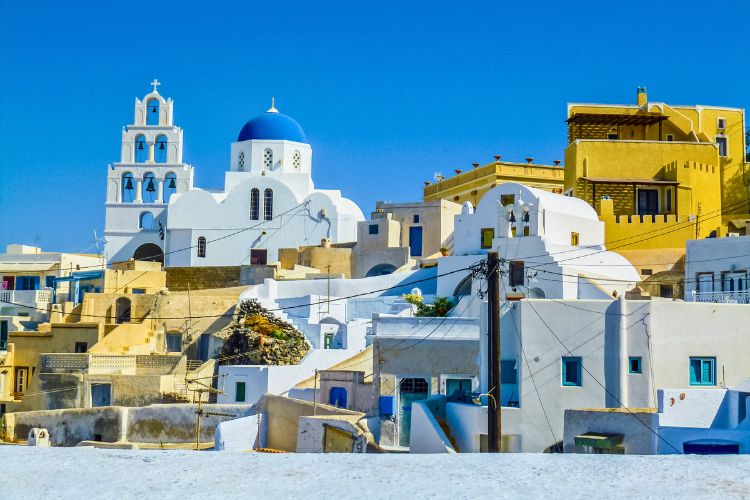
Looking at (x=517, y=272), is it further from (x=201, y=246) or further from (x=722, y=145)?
(x=201, y=246)

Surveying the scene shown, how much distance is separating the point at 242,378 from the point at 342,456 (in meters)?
19.7

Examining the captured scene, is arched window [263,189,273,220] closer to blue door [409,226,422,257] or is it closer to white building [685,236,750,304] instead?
blue door [409,226,422,257]

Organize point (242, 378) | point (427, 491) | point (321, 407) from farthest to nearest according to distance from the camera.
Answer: point (242, 378) < point (321, 407) < point (427, 491)

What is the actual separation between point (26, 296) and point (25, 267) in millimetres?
2512

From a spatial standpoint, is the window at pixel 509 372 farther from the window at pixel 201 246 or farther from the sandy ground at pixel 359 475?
the window at pixel 201 246

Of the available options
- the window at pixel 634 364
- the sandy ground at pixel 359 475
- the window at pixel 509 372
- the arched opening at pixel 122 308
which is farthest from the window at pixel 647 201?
the sandy ground at pixel 359 475

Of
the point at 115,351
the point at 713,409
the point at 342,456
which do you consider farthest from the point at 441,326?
the point at 342,456

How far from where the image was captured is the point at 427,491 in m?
5.63

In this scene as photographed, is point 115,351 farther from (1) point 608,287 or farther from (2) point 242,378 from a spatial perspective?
(1) point 608,287

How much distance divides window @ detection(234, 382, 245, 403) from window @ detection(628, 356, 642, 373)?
415 inches

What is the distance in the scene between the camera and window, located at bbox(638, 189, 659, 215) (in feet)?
103

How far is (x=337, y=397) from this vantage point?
73.6 feet

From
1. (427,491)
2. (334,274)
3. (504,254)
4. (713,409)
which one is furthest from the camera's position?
(334,274)

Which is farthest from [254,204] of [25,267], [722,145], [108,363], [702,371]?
[702,371]
